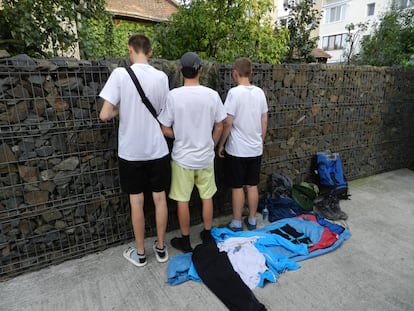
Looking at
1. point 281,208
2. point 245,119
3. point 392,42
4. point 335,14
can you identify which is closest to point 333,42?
point 335,14

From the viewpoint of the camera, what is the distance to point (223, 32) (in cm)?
452

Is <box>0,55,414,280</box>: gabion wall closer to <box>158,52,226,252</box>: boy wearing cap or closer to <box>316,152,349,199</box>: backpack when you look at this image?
<box>158,52,226,252</box>: boy wearing cap

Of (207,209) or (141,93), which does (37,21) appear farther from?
(207,209)

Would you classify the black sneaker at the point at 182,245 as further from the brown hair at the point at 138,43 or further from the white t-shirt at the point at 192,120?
the brown hair at the point at 138,43

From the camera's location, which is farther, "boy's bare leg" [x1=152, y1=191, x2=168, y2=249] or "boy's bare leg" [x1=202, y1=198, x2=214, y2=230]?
"boy's bare leg" [x1=202, y1=198, x2=214, y2=230]

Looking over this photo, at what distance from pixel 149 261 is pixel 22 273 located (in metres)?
1.08

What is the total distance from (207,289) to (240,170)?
1.18 metres

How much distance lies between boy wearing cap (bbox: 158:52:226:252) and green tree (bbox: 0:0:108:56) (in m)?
1.78

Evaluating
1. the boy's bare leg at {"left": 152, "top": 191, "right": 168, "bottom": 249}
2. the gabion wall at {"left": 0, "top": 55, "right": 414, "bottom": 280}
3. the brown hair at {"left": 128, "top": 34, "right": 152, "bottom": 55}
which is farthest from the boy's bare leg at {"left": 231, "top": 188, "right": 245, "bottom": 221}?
the brown hair at {"left": 128, "top": 34, "right": 152, "bottom": 55}

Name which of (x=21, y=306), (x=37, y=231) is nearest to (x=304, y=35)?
(x=37, y=231)

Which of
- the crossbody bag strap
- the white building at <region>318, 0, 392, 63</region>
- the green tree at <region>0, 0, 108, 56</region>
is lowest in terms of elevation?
the crossbody bag strap

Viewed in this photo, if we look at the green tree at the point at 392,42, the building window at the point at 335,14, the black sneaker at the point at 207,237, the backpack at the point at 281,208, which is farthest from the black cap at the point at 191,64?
the building window at the point at 335,14

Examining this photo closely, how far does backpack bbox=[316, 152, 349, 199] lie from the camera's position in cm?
378

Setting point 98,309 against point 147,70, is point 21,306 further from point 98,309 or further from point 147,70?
point 147,70
